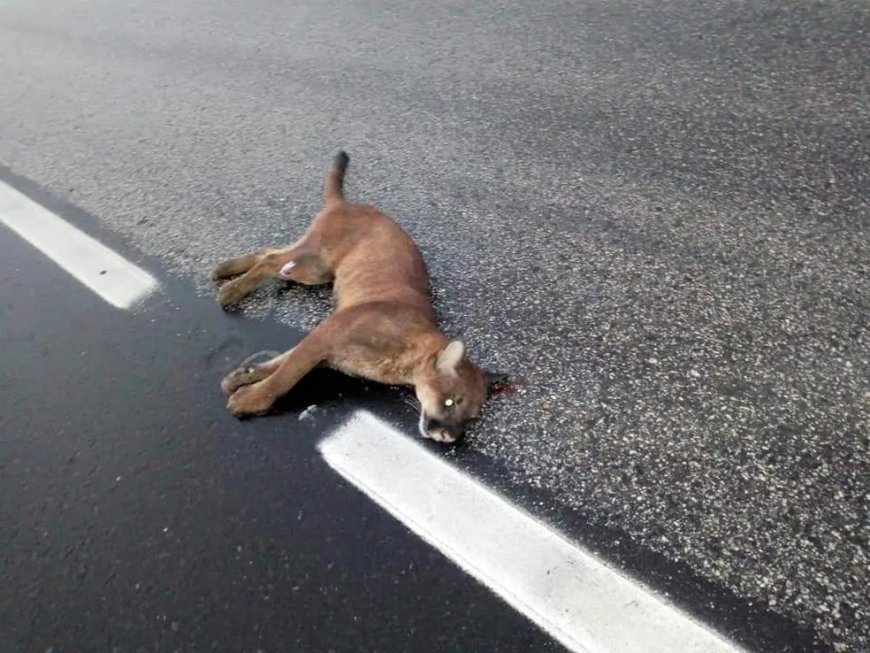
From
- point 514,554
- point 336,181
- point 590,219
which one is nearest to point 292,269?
point 336,181

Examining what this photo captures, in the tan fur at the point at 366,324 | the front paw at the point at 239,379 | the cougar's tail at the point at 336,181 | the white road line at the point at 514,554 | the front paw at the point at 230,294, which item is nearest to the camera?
the white road line at the point at 514,554

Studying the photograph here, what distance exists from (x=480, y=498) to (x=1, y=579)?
1.68 meters

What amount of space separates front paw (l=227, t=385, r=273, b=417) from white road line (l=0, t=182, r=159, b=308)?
112 cm

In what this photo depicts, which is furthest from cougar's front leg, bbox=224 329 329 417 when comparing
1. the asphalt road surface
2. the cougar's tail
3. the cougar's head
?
the cougar's tail

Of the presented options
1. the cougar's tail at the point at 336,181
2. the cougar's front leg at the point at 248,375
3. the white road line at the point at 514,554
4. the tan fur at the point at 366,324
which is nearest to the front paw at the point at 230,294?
the tan fur at the point at 366,324

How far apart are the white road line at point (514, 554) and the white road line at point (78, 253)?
5.56ft

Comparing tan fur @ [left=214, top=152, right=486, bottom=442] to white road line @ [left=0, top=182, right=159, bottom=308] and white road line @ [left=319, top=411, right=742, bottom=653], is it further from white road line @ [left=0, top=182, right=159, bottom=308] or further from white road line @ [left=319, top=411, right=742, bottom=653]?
white road line @ [left=0, top=182, right=159, bottom=308]

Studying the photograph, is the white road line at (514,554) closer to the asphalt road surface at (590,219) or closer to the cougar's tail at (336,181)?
the asphalt road surface at (590,219)

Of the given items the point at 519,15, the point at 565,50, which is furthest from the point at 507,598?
the point at 519,15

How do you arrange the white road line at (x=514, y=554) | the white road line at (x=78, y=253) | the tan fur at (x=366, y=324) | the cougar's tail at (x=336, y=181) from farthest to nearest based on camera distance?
the cougar's tail at (x=336, y=181), the white road line at (x=78, y=253), the tan fur at (x=366, y=324), the white road line at (x=514, y=554)

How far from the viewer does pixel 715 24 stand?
610cm

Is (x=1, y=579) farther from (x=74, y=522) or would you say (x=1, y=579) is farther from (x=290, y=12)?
(x=290, y=12)

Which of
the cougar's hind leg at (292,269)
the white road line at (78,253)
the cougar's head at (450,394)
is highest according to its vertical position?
the cougar's head at (450,394)

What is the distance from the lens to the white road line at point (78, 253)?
4090mm
